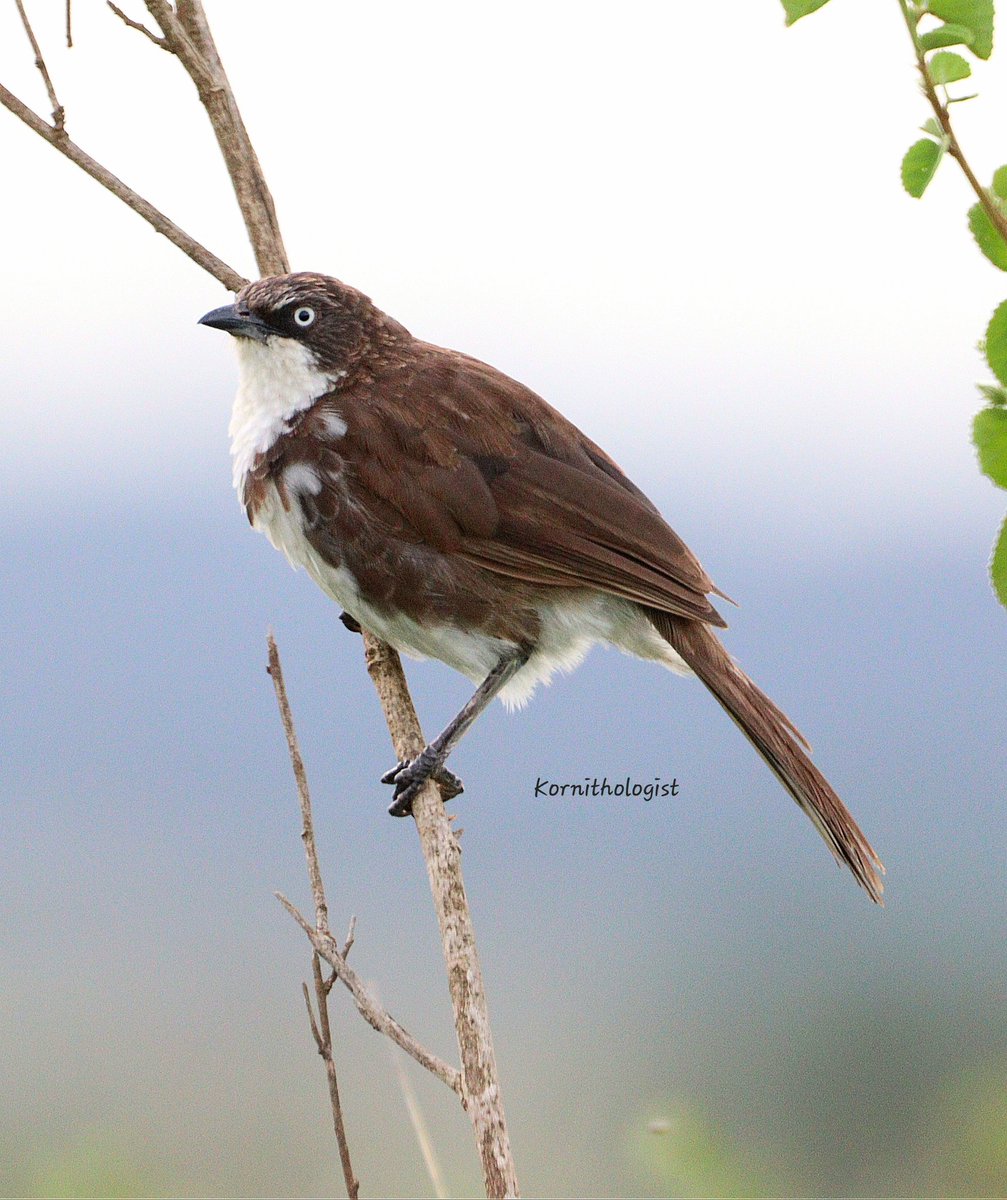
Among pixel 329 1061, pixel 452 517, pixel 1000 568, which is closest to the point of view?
pixel 1000 568

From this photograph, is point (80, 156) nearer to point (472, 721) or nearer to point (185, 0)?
point (185, 0)

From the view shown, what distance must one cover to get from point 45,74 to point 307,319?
93 cm

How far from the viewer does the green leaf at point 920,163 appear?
0.98m

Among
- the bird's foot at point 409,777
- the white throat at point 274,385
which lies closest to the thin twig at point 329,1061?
the bird's foot at point 409,777

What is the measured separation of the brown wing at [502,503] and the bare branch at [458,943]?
0.51 m

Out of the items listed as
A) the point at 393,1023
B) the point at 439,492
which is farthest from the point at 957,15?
the point at 439,492

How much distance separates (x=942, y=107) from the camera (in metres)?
0.95

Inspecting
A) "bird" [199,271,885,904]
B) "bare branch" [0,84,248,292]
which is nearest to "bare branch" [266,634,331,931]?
"bird" [199,271,885,904]

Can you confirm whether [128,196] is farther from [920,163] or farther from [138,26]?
[920,163]

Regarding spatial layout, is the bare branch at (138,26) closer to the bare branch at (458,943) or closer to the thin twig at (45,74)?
the thin twig at (45,74)

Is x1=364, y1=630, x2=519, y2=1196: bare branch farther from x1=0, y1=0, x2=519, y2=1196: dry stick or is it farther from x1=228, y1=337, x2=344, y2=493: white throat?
x1=228, y1=337, x2=344, y2=493: white throat

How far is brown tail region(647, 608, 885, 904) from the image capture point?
10.4 ft

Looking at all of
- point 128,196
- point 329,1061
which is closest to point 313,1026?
point 329,1061

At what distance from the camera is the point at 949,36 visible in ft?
3.09
